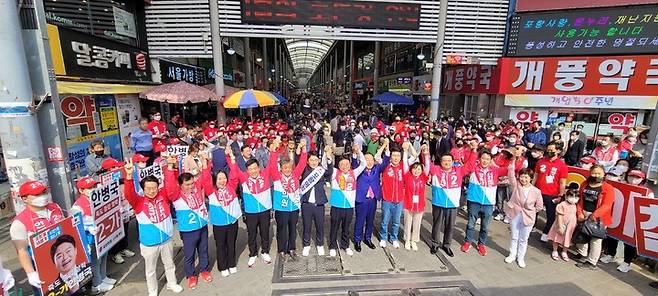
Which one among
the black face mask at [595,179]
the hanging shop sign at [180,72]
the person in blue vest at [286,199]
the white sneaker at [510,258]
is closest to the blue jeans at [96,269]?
the person in blue vest at [286,199]

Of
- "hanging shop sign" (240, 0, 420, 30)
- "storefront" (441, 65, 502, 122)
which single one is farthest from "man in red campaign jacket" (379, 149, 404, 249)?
"storefront" (441, 65, 502, 122)

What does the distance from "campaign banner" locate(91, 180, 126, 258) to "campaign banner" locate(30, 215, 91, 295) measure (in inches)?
10.5

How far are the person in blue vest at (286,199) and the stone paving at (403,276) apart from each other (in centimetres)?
38

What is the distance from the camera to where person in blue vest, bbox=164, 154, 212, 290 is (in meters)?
4.18

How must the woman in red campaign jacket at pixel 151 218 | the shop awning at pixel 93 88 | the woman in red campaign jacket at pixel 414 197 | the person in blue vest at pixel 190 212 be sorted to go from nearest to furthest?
1. the woman in red campaign jacket at pixel 151 218
2. the person in blue vest at pixel 190 212
3. the woman in red campaign jacket at pixel 414 197
4. the shop awning at pixel 93 88

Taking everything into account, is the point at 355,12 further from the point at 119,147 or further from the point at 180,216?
the point at 180,216

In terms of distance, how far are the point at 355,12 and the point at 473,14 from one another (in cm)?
458

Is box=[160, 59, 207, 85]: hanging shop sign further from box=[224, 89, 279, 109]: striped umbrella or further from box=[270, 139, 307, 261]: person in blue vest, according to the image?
box=[270, 139, 307, 261]: person in blue vest

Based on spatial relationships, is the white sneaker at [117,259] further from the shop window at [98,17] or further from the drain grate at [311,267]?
the shop window at [98,17]

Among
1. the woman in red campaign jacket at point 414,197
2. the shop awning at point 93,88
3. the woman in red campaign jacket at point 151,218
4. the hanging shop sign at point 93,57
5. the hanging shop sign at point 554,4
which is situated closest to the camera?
the woman in red campaign jacket at point 151,218

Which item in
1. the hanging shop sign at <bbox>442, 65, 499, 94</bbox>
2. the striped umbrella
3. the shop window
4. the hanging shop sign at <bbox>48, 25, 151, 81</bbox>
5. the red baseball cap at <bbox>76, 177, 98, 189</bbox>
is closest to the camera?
the red baseball cap at <bbox>76, 177, 98, 189</bbox>

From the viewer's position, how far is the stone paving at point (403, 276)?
450 cm

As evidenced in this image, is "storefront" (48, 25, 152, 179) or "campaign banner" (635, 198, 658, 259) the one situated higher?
"storefront" (48, 25, 152, 179)

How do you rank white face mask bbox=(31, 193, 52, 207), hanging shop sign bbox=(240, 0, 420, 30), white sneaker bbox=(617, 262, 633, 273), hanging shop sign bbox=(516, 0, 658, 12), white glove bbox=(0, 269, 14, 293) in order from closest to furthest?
1. white glove bbox=(0, 269, 14, 293)
2. white face mask bbox=(31, 193, 52, 207)
3. white sneaker bbox=(617, 262, 633, 273)
4. hanging shop sign bbox=(240, 0, 420, 30)
5. hanging shop sign bbox=(516, 0, 658, 12)
